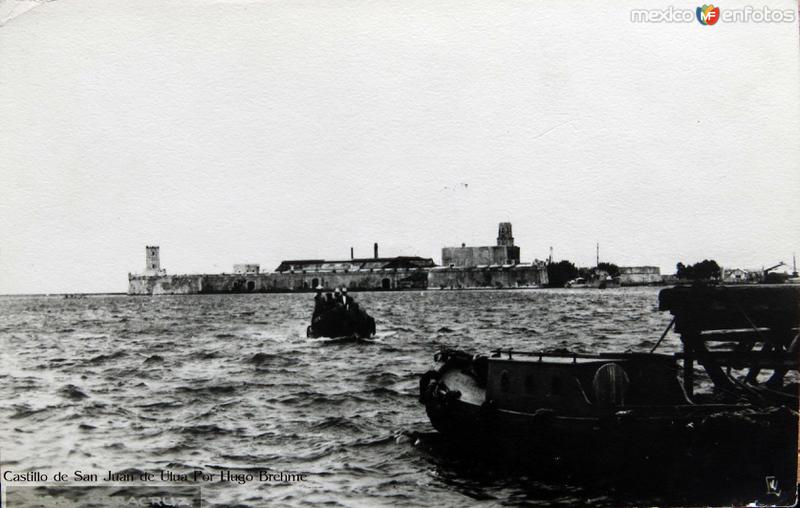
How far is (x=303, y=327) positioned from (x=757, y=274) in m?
31.3

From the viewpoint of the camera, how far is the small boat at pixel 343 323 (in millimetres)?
28750

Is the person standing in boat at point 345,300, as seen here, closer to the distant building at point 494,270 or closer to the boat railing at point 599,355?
the boat railing at point 599,355

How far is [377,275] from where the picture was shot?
99688 mm

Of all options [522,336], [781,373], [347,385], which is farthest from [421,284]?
[781,373]

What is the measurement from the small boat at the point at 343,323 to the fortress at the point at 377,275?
57.9 m

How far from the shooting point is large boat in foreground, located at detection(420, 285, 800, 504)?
26.4 ft

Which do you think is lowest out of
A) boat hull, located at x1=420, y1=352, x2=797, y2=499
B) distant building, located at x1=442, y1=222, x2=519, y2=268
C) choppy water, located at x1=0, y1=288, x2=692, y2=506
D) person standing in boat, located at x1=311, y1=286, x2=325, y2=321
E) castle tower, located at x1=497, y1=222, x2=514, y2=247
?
choppy water, located at x1=0, y1=288, x2=692, y2=506

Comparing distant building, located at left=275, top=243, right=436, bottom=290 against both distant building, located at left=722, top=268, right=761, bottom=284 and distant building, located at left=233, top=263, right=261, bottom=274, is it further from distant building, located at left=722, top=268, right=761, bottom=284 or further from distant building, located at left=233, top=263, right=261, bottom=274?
distant building, located at left=722, top=268, right=761, bottom=284

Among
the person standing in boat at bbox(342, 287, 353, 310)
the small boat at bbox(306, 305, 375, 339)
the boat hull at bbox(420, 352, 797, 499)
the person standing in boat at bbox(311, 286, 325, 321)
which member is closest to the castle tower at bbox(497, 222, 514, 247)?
the person standing in boat at bbox(342, 287, 353, 310)

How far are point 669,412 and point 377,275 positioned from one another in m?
91.7

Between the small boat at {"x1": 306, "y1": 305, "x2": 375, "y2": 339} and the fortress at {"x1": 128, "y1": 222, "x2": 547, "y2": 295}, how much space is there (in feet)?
190

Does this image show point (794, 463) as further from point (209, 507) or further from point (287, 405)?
point (287, 405)

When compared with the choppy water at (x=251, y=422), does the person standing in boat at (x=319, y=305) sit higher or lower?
higher

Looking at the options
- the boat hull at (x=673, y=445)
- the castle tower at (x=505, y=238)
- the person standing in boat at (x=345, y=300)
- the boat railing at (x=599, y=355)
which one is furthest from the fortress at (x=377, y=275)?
the boat hull at (x=673, y=445)
